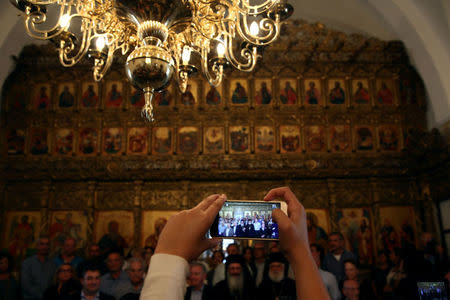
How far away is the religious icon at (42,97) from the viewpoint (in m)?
11.2

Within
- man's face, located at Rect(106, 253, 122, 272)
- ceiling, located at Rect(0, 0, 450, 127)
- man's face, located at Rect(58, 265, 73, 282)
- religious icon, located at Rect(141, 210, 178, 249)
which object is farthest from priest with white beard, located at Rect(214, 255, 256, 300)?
ceiling, located at Rect(0, 0, 450, 127)

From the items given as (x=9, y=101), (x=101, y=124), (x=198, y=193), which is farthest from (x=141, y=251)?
(x=9, y=101)

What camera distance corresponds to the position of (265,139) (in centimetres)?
1097

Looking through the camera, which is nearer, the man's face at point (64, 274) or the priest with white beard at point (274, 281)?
the priest with white beard at point (274, 281)

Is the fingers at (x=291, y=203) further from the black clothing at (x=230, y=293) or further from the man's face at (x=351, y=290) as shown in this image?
the man's face at (x=351, y=290)

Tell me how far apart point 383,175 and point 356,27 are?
16.6 feet

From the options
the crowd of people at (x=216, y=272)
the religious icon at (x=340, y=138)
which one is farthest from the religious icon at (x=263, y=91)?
the crowd of people at (x=216, y=272)

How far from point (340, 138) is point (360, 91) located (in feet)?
5.53

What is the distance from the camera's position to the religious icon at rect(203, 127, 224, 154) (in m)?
10.8

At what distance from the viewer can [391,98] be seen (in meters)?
11.4

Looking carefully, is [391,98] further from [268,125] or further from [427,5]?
[268,125]

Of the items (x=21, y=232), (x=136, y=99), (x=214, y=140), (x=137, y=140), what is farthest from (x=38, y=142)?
(x=214, y=140)

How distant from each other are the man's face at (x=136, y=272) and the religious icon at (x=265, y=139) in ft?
20.2

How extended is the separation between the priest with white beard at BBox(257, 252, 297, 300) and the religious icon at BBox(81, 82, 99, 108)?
7.78m
